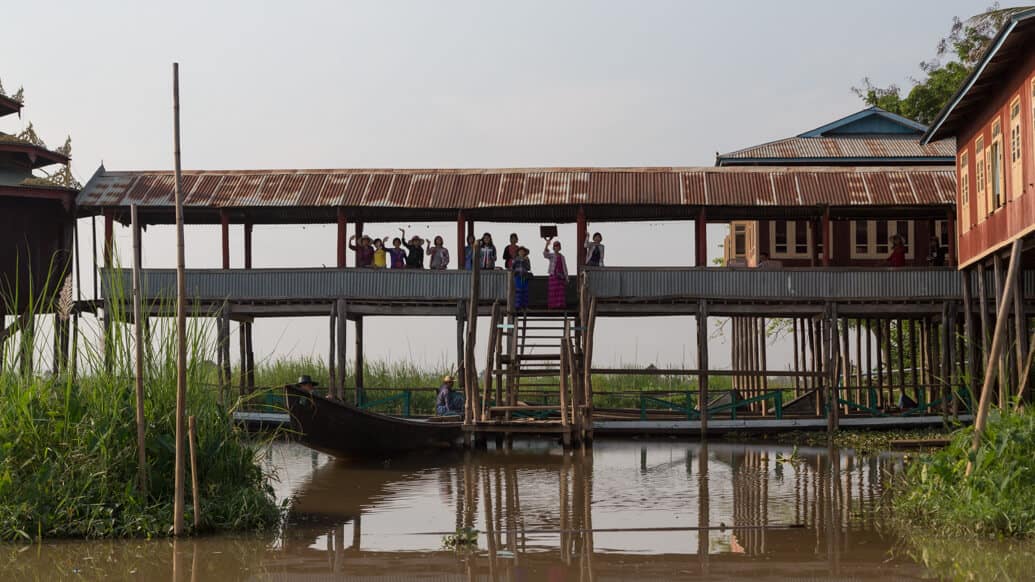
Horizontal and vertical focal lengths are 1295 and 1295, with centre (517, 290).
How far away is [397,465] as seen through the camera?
18969 mm

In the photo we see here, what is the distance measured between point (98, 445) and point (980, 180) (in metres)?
14.9

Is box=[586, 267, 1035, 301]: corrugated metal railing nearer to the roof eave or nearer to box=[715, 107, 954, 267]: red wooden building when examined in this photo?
box=[715, 107, 954, 267]: red wooden building

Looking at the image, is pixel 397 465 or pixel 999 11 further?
pixel 999 11

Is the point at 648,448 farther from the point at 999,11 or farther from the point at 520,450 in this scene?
the point at 999,11

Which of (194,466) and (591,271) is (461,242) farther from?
(194,466)

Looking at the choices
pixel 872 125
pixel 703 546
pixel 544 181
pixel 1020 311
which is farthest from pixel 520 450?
pixel 872 125

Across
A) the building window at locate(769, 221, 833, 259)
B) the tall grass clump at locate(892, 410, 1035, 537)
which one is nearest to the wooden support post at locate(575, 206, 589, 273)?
the building window at locate(769, 221, 833, 259)

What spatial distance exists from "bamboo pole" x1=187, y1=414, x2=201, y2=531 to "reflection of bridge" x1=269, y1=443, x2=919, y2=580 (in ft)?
2.73

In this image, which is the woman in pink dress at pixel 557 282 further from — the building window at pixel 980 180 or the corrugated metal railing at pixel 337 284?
the building window at pixel 980 180

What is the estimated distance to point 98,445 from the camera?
11.2 metres

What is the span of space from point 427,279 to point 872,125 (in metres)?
14.0

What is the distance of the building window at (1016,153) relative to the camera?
57.2ft

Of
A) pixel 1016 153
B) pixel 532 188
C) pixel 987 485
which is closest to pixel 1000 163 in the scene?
pixel 1016 153

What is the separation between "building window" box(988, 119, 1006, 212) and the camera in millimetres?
18953
